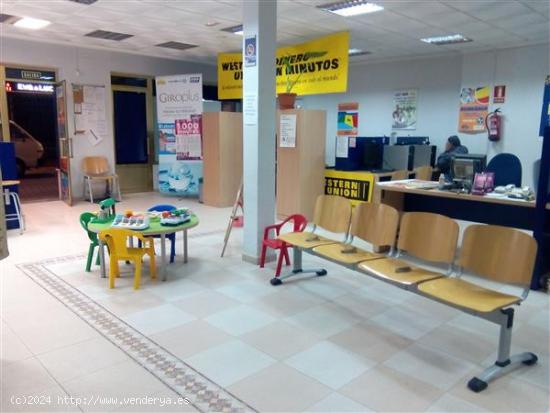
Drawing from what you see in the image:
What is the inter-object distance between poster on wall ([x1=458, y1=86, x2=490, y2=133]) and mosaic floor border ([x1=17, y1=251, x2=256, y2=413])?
25.2ft

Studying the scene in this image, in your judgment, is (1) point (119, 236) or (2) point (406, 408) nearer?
(2) point (406, 408)

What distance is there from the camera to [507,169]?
5.92 metres

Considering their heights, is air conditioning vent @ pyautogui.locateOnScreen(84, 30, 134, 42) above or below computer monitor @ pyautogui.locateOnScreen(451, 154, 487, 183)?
above

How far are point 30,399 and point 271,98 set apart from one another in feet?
11.0

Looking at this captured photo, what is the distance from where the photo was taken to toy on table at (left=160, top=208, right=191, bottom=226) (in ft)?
14.1

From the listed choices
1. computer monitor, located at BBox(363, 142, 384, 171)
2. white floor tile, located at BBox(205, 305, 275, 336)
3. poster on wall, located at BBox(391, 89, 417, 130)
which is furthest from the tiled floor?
poster on wall, located at BBox(391, 89, 417, 130)

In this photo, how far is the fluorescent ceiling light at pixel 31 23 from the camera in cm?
663

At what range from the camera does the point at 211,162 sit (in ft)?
27.2

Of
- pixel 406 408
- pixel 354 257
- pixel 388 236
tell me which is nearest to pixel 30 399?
pixel 406 408

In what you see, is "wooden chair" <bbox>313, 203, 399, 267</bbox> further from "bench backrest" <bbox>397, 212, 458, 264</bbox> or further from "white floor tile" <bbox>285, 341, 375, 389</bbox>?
"white floor tile" <bbox>285, 341, 375, 389</bbox>

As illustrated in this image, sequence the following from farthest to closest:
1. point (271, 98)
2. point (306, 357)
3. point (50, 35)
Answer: point (50, 35)
point (271, 98)
point (306, 357)

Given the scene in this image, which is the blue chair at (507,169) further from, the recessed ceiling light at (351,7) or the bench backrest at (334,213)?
the bench backrest at (334,213)

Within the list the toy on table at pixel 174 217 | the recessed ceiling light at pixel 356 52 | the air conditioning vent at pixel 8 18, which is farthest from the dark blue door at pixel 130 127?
the toy on table at pixel 174 217

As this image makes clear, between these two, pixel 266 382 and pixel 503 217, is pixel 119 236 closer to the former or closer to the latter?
pixel 266 382
